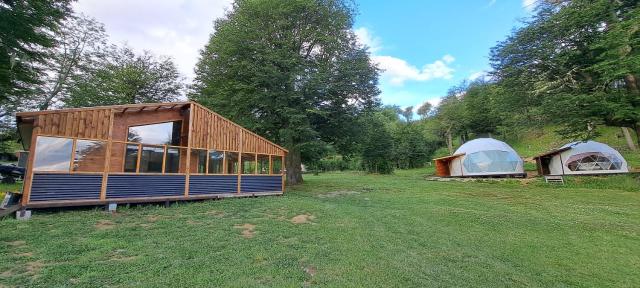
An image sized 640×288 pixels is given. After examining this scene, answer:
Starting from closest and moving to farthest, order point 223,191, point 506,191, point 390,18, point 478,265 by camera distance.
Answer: point 478,265, point 223,191, point 506,191, point 390,18

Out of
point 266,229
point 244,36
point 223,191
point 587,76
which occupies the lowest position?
point 266,229

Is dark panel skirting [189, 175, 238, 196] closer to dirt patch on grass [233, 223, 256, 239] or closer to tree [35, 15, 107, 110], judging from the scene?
dirt patch on grass [233, 223, 256, 239]

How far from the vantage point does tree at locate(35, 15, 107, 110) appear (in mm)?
19375

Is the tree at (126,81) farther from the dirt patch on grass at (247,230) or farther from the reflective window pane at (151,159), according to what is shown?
the dirt patch on grass at (247,230)

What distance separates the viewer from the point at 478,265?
493 centimetres

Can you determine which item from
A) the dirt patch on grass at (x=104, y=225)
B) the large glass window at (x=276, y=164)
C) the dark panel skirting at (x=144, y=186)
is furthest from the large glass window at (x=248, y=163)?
the dirt patch on grass at (x=104, y=225)

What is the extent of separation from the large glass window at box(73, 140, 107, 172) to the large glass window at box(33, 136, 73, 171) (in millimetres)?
183

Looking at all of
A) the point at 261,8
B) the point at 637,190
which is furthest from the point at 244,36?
the point at 637,190

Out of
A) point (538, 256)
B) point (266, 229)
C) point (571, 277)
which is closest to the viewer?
point (571, 277)

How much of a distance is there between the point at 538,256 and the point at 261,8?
1539 centimetres

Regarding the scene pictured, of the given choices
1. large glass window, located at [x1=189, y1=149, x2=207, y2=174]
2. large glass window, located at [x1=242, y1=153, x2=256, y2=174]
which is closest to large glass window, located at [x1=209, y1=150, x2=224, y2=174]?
large glass window, located at [x1=189, y1=149, x2=207, y2=174]

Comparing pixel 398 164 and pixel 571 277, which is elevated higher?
pixel 398 164

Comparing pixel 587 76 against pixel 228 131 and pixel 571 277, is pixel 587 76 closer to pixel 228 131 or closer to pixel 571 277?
pixel 571 277

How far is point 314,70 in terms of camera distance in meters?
15.7
